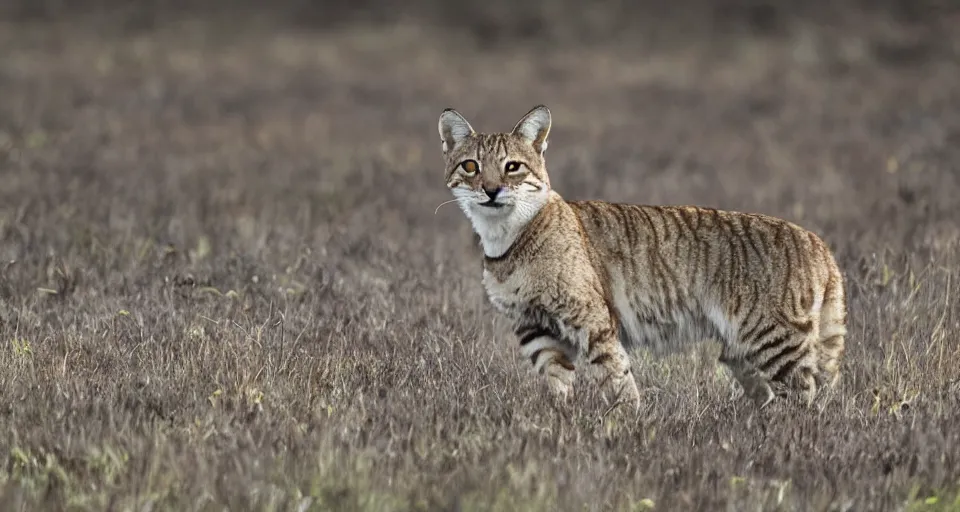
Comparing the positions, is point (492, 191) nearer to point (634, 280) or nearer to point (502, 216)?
point (502, 216)

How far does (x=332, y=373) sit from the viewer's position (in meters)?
6.72

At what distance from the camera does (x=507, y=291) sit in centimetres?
693

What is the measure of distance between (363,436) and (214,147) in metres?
12.3

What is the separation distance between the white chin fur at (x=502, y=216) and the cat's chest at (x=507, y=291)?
126mm

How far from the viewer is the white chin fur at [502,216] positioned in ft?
22.4

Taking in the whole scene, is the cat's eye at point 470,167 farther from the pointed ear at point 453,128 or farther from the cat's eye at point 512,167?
the pointed ear at point 453,128

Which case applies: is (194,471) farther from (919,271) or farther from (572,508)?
(919,271)

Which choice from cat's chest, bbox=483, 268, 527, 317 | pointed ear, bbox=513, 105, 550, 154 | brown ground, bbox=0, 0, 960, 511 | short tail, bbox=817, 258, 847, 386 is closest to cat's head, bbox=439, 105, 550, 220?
pointed ear, bbox=513, 105, 550, 154

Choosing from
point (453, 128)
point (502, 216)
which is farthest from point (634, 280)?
point (453, 128)

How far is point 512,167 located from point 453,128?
524 mm

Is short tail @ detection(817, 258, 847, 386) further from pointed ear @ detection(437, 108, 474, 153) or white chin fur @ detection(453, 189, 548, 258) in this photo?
pointed ear @ detection(437, 108, 474, 153)

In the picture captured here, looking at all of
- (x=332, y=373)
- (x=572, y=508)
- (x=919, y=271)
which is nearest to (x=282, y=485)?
(x=572, y=508)

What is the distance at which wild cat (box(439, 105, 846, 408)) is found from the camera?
6711mm

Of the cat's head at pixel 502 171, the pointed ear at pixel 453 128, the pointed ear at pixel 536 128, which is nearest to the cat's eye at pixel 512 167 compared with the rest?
the cat's head at pixel 502 171
